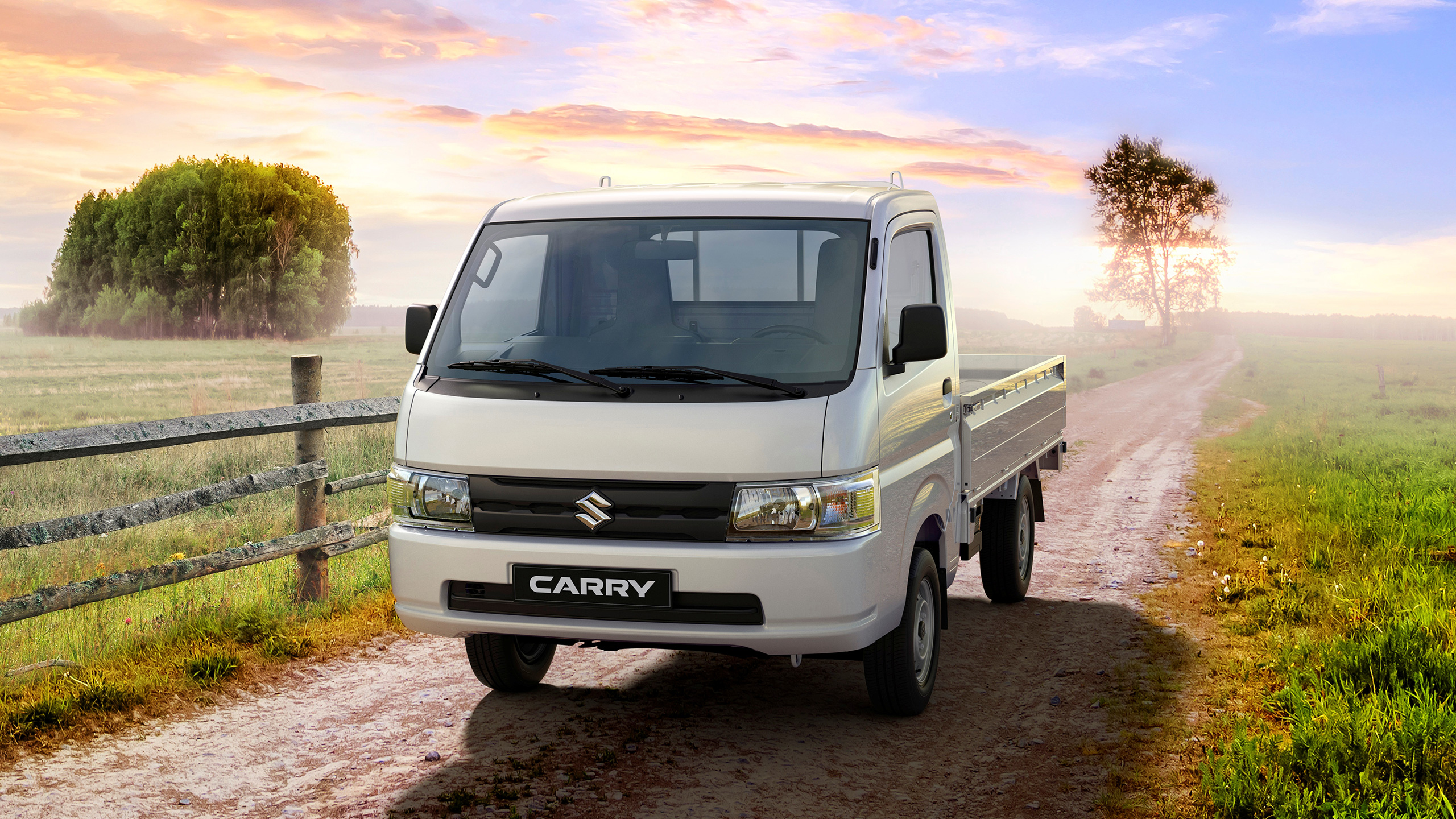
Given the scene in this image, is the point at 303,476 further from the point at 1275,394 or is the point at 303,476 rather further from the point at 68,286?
the point at 68,286

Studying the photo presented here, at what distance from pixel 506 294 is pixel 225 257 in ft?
237

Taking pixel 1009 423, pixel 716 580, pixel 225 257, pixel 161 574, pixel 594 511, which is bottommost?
pixel 161 574

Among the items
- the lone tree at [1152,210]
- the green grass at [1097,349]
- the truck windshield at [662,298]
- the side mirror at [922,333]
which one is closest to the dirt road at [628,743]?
the truck windshield at [662,298]

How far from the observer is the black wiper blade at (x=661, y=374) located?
4.79 meters

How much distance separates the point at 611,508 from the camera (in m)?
4.74

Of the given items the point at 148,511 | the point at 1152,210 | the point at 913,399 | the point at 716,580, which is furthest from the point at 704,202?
the point at 1152,210

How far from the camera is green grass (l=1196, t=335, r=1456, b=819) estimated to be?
4387 mm

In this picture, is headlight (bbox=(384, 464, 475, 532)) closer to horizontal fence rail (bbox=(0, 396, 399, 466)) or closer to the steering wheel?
the steering wheel

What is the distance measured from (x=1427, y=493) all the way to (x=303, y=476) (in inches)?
400

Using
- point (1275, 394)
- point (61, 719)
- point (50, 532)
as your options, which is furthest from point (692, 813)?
point (1275, 394)

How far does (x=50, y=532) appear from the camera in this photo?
19.4 ft

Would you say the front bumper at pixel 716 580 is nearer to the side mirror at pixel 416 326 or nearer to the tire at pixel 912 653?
the tire at pixel 912 653

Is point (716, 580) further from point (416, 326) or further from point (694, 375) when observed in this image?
point (416, 326)

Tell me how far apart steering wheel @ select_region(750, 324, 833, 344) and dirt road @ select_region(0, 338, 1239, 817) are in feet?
6.03
